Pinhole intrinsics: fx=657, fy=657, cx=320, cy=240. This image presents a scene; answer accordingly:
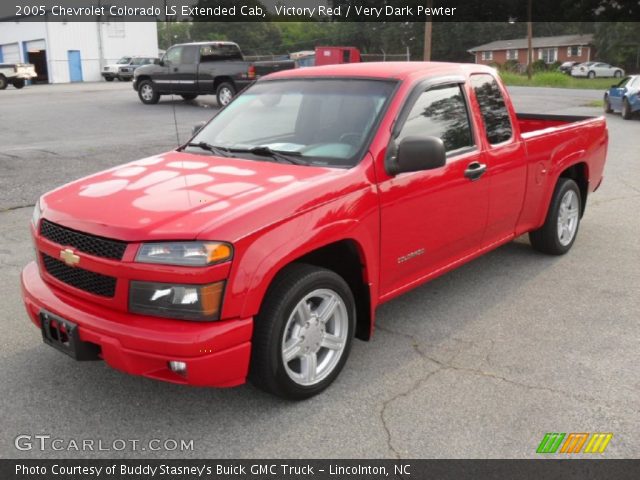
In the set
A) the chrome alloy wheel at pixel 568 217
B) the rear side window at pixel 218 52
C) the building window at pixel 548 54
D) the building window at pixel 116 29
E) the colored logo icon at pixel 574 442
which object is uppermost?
the building window at pixel 116 29

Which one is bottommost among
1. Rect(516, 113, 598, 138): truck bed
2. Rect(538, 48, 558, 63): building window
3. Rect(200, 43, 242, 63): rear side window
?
Rect(516, 113, 598, 138): truck bed

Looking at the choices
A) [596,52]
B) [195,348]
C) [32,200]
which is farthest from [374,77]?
[596,52]

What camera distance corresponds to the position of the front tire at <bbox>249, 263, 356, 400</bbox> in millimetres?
3252

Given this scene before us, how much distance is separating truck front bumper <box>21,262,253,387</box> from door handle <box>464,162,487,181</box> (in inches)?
82.9

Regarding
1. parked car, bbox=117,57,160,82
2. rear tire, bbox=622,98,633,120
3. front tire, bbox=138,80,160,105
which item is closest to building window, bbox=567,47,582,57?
parked car, bbox=117,57,160,82

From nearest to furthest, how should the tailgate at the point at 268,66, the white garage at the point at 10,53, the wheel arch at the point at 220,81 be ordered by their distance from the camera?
the tailgate at the point at 268,66 → the wheel arch at the point at 220,81 → the white garage at the point at 10,53

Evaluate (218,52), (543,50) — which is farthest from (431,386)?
(543,50)

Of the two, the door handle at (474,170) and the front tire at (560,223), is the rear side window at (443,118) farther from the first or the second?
the front tire at (560,223)

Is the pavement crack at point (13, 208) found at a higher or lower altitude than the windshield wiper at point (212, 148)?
lower

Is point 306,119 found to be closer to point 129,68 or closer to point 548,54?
point 129,68

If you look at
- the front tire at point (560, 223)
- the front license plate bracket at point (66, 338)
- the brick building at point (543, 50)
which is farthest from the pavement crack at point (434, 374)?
the brick building at point (543, 50)

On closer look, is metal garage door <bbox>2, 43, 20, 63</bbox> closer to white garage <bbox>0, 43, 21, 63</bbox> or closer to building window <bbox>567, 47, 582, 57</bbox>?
white garage <bbox>0, 43, 21, 63</bbox>

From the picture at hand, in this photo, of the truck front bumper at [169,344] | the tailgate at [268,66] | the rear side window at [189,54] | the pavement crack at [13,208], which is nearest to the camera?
the truck front bumper at [169,344]

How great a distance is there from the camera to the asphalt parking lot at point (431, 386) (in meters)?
3.22
